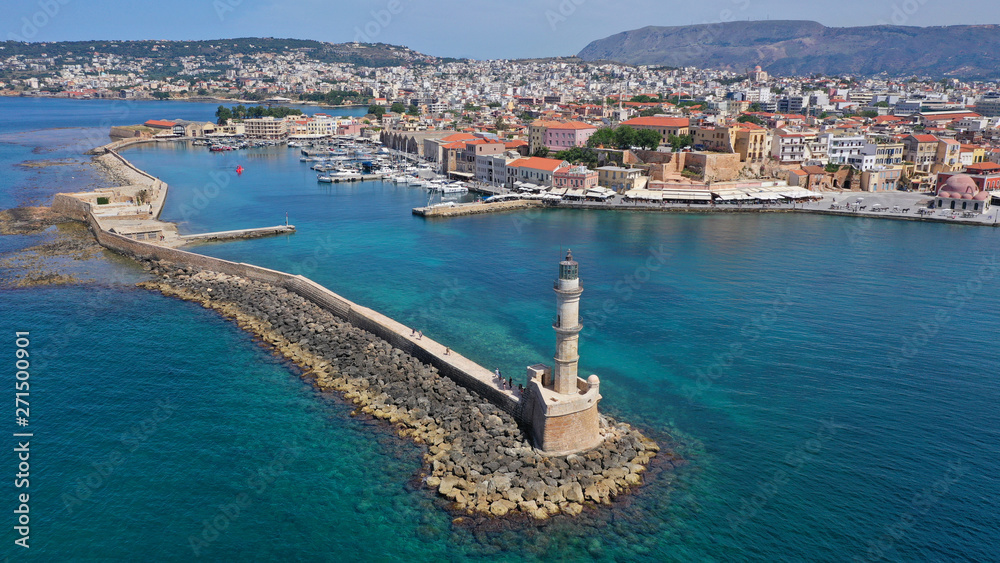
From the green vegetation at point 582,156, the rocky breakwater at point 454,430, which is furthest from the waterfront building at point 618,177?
the rocky breakwater at point 454,430

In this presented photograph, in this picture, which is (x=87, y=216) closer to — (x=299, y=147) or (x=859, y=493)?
(x=859, y=493)

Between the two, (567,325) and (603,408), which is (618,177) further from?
(567,325)

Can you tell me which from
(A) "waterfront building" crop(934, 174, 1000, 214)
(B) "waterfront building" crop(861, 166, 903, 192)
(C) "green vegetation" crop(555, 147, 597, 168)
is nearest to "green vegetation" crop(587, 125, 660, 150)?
(C) "green vegetation" crop(555, 147, 597, 168)

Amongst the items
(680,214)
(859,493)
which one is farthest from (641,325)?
(680,214)
